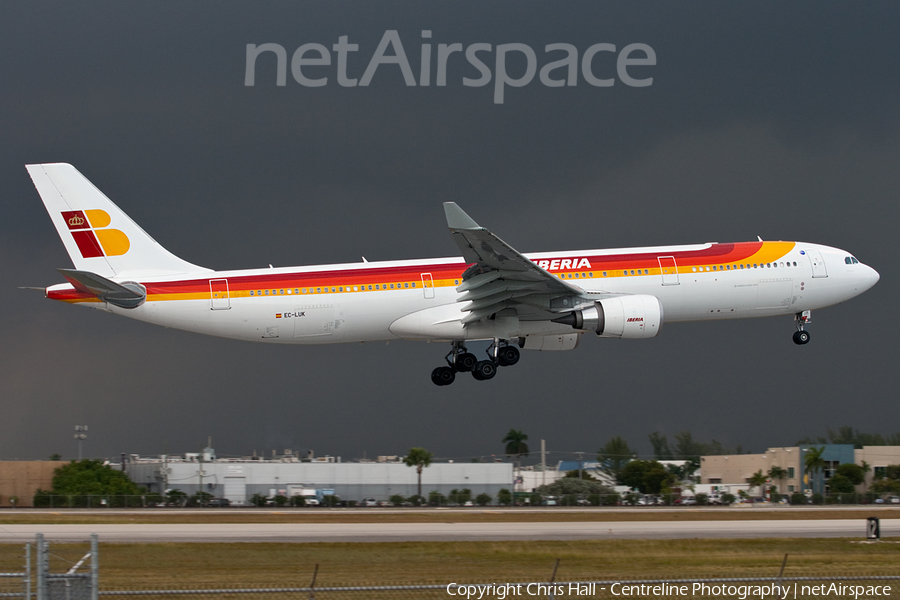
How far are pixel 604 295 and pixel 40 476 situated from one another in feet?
241

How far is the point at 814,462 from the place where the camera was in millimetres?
104062

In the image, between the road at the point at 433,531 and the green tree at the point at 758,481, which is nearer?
the road at the point at 433,531

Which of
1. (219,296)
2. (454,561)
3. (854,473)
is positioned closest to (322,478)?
(854,473)

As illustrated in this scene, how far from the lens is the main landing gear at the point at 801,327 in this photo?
45.9 meters

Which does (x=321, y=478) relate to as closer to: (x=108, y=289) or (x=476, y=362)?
(x=476, y=362)

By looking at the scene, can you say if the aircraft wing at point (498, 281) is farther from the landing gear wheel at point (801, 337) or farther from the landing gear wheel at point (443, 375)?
the landing gear wheel at point (801, 337)

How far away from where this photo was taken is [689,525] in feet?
136

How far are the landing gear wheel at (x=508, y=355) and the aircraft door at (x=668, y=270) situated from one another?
24.4 ft

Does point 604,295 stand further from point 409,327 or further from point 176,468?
point 176,468

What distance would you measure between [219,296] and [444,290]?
977 centimetres

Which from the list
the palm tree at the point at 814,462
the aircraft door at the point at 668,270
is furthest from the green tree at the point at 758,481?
the aircraft door at the point at 668,270

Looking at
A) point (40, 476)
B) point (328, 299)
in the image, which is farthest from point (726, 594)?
point (40, 476)

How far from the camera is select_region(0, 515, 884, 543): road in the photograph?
34.8m

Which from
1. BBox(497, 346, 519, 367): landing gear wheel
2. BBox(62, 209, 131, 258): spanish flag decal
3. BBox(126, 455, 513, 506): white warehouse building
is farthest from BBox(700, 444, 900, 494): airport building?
BBox(62, 209, 131, 258): spanish flag decal
